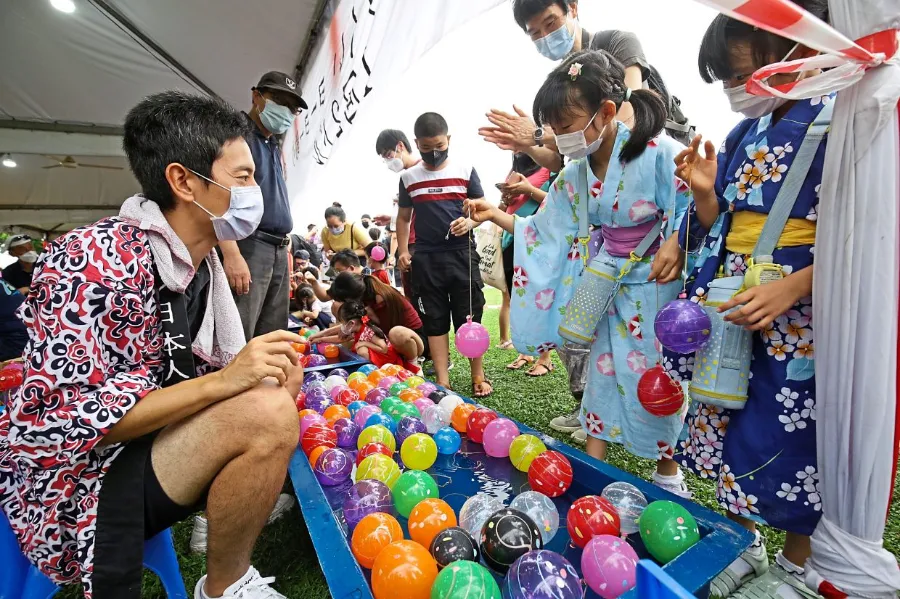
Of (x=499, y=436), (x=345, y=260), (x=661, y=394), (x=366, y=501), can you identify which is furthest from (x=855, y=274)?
(x=345, y=260)

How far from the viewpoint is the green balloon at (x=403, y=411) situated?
247 centimetres

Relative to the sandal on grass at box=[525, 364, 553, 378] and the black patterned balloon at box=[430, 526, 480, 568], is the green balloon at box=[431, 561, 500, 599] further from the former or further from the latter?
the sandal on grass at box=[525, 364, 553, 378]

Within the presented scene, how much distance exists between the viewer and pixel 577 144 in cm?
181

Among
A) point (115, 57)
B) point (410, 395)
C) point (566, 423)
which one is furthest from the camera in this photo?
point (115, 57)

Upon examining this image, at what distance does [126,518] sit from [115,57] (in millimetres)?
6011

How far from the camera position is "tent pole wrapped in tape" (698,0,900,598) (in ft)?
3.07

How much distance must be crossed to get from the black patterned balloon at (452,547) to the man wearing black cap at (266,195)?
2.07 metres

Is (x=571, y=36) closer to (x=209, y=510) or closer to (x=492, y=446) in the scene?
(x=492, y=446)

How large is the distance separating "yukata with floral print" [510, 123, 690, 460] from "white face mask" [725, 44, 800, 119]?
1.48ft

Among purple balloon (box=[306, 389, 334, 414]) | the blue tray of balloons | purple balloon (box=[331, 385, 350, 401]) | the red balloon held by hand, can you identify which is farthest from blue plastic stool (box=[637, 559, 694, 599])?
purple balloon (box=[331, 385, 350, 401])

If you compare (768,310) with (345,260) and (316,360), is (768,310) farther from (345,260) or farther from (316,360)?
(345,260)

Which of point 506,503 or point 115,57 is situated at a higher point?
point 115,57

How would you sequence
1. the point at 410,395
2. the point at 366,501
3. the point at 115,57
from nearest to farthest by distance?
the point at 366,501
the point at 410,395
the point at 115,57

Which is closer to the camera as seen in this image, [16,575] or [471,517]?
[16,575]
